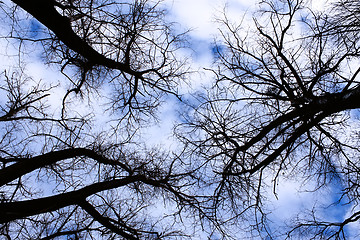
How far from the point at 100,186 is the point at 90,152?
3.34 ft

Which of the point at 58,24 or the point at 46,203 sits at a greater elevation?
the point at 58,24

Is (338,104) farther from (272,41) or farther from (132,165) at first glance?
(132,165)

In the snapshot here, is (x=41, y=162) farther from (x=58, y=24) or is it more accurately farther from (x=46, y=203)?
(x=58, y=24)

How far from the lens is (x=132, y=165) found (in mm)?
6156

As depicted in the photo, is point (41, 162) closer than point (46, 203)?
No

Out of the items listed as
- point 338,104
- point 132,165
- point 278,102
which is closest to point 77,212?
point 132,165

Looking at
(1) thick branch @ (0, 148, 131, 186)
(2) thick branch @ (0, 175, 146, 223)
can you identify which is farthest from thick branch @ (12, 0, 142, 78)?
(2) thick branch @ (0, 175, 146, 223)

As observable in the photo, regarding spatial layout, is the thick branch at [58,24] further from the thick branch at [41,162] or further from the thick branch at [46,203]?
the thick branch at [46,203]

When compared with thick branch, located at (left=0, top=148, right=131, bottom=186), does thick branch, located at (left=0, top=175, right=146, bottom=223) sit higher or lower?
lower

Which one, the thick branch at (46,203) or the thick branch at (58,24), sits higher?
the thick branch at (58,24)

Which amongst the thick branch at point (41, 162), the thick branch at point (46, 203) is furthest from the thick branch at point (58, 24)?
the thick branch at point (46, 203)

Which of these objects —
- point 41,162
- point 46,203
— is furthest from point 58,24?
point 46,203

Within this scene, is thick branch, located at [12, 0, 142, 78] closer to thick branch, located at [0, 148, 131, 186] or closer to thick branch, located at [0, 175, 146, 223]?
thick branch, located at [0, 148, 131, 186]

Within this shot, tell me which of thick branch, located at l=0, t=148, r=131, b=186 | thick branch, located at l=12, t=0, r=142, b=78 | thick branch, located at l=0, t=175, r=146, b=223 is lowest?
thick branch, located at l=0, t=175, r=146, b=223
